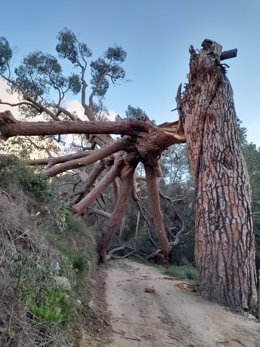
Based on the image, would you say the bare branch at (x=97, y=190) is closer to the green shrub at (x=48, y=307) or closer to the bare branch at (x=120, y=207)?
the bare branch at (x=120, y=207)

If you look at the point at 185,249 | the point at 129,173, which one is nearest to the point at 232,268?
the point at 129,173

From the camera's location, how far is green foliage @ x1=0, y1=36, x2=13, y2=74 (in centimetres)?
1208

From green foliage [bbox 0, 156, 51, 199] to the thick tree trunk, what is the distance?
281 cm

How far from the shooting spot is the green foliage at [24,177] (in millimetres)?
4152

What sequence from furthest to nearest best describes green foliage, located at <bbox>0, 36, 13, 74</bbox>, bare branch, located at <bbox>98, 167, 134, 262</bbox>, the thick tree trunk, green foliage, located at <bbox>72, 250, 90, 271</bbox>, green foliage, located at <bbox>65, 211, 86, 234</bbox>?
green foliage, located at <bbox>0, 36, 13, 74</bbox> → bare branch, located at <bbox>98, 167, 134, 262</bbox> → green foliage, located at <bbox>65, 211, 86, 234</bbox> → green foliage, located at <bbox>72, 250, 90, 271</bbox> → the thick tree trunk

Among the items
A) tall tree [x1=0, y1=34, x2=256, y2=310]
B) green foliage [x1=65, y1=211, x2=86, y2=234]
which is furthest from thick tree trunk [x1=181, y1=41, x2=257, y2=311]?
green foliage [x1=65, y1=211, x2=86, y2=234]

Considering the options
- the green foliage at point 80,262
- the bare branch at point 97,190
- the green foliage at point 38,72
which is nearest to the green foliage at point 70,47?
the green foliage at point 38,72

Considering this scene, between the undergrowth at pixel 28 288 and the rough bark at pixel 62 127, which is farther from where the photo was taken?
the rough bark at pixel 62 127

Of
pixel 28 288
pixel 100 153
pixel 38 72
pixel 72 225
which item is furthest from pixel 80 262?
pixel 38 72

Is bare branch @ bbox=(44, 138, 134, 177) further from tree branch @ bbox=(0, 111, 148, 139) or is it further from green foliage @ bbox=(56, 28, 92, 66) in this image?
green foliage @ bbox=(56, 28, 92, 66)

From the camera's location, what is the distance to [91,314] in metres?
3.99

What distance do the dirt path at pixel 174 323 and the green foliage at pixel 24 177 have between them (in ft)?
6.76

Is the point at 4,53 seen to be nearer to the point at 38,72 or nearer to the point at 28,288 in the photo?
the point at 38,72

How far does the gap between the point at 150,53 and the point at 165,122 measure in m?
4.08
